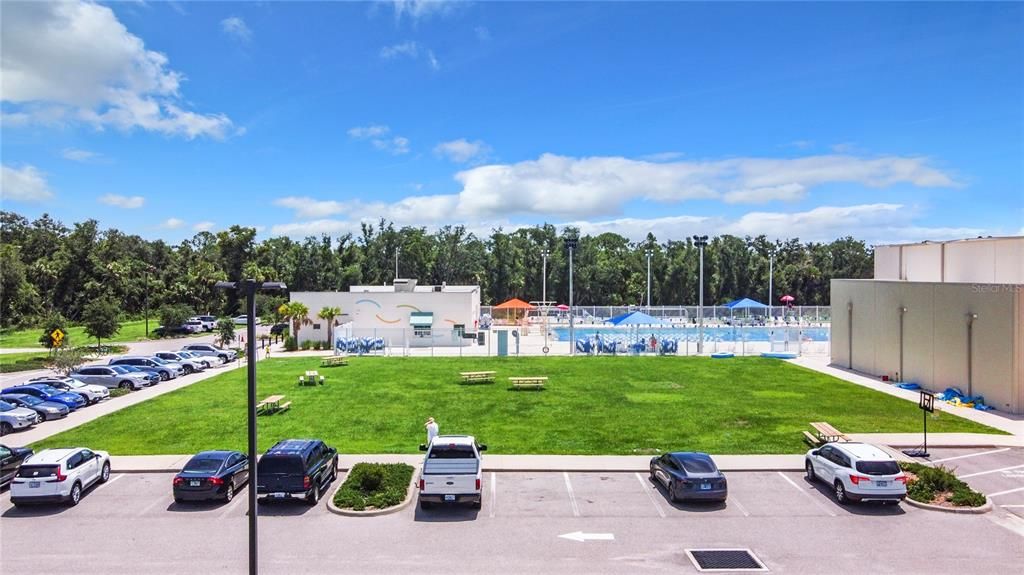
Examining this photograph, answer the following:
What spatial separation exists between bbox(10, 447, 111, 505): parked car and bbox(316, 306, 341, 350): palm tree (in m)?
33.8

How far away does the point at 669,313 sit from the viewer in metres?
74.4

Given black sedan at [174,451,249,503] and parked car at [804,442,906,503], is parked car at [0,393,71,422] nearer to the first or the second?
black sedan at [174,451,249,503]

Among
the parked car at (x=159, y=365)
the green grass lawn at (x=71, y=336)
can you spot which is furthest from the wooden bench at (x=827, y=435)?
the green grass lawn at (x=71, y=336)

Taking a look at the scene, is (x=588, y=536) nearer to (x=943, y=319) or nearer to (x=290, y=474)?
(x=290, y=474)

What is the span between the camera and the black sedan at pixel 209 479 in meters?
16.0

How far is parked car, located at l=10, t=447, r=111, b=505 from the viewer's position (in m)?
15.9

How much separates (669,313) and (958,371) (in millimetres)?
44679

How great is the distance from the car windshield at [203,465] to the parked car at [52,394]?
15.3 metres

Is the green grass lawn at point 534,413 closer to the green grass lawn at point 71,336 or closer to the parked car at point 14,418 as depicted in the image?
the parked car at point 14,418

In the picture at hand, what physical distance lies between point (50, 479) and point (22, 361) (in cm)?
3443

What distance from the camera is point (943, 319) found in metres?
30.8

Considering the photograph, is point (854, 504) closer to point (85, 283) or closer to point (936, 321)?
point (936, 321)

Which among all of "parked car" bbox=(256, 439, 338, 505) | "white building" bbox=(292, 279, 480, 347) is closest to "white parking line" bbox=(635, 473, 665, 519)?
"parked car" bbox=(256, 439, 338, 505)

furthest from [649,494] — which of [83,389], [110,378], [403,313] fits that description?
[403,313]
